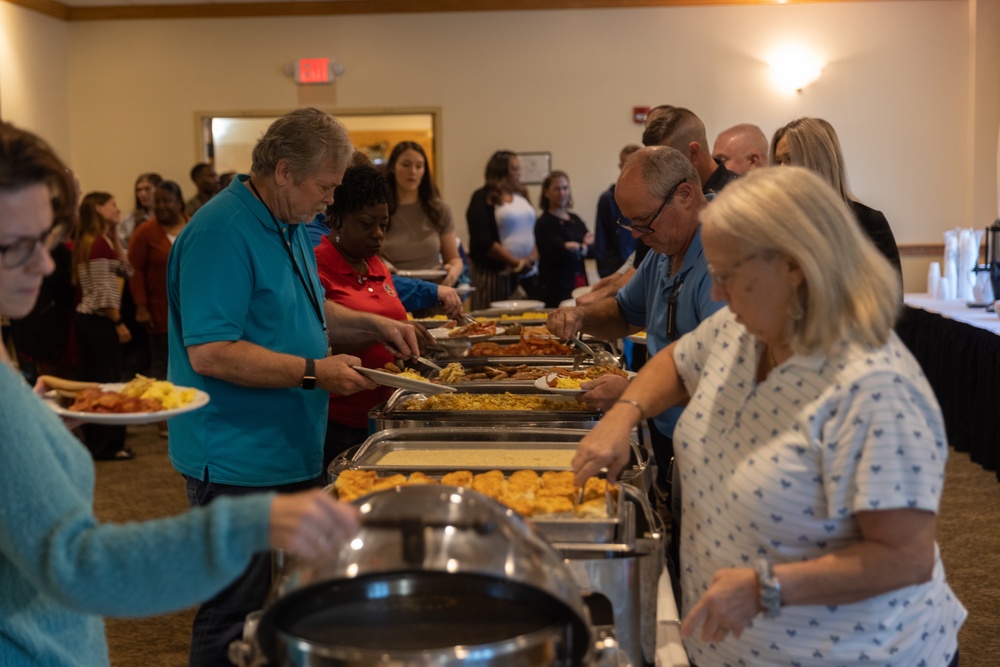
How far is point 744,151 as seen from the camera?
4.17 meters

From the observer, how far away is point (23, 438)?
3.42 feet

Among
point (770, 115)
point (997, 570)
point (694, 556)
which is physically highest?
point (770, 115)

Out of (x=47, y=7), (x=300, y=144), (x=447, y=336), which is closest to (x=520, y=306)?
(x=447, y=336)

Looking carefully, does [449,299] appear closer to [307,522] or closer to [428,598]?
[428,598]

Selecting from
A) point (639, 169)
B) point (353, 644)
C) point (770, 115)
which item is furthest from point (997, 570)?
point (770, 115)

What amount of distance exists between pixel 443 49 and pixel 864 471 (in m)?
7.52

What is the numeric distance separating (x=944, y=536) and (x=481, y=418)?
2618mm

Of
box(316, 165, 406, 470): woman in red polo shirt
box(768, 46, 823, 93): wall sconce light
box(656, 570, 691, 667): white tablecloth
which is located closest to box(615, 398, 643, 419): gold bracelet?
box(656, 570, 691, 667): white tablecloth

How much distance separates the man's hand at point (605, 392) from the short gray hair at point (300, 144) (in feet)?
2.52

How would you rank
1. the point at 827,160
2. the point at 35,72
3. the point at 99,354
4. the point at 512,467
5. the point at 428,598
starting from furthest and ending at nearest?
the point at 35,72 < the point at 99,354 < the point at 827,160 < the point at 512,467 < the point at 428,598

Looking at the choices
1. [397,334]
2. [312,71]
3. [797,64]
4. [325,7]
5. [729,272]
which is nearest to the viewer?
[729,272]

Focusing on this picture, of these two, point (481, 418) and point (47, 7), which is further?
point (47, 7)

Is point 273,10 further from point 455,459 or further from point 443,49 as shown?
point 455,459

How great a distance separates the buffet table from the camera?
186 inches
